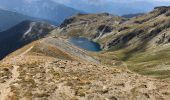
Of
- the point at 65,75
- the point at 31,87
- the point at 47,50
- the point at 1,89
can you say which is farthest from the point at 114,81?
the point at 47,50

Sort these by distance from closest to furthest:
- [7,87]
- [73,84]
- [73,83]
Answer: [7,87] < [73,84] < [73,83]

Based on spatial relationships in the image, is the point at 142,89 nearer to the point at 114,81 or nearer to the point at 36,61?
the point at 114,81

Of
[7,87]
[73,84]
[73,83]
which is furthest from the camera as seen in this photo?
[73,83]

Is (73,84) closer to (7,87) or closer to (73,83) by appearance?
(73,83)

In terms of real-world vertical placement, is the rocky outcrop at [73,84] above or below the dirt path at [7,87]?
above

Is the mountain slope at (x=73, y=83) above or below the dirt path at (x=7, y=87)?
above

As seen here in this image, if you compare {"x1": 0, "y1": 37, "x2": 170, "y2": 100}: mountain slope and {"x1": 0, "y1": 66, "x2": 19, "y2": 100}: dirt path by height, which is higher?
{"x1": 0, "y1": 37, "x2": 170, "y2": 100}: mountain slope

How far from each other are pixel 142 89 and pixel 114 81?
4.35 metres

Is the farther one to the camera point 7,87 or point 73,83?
point 73,83

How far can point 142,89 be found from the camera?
45.2 metres

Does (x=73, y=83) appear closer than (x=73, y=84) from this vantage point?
No

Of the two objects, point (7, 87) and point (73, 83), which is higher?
point (73, 83)

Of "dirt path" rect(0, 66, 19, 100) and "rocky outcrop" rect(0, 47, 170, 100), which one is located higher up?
"rocky outcrop" rect(0, 47, 170, 100)

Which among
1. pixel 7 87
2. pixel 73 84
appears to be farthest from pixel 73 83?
pixel 7 87
